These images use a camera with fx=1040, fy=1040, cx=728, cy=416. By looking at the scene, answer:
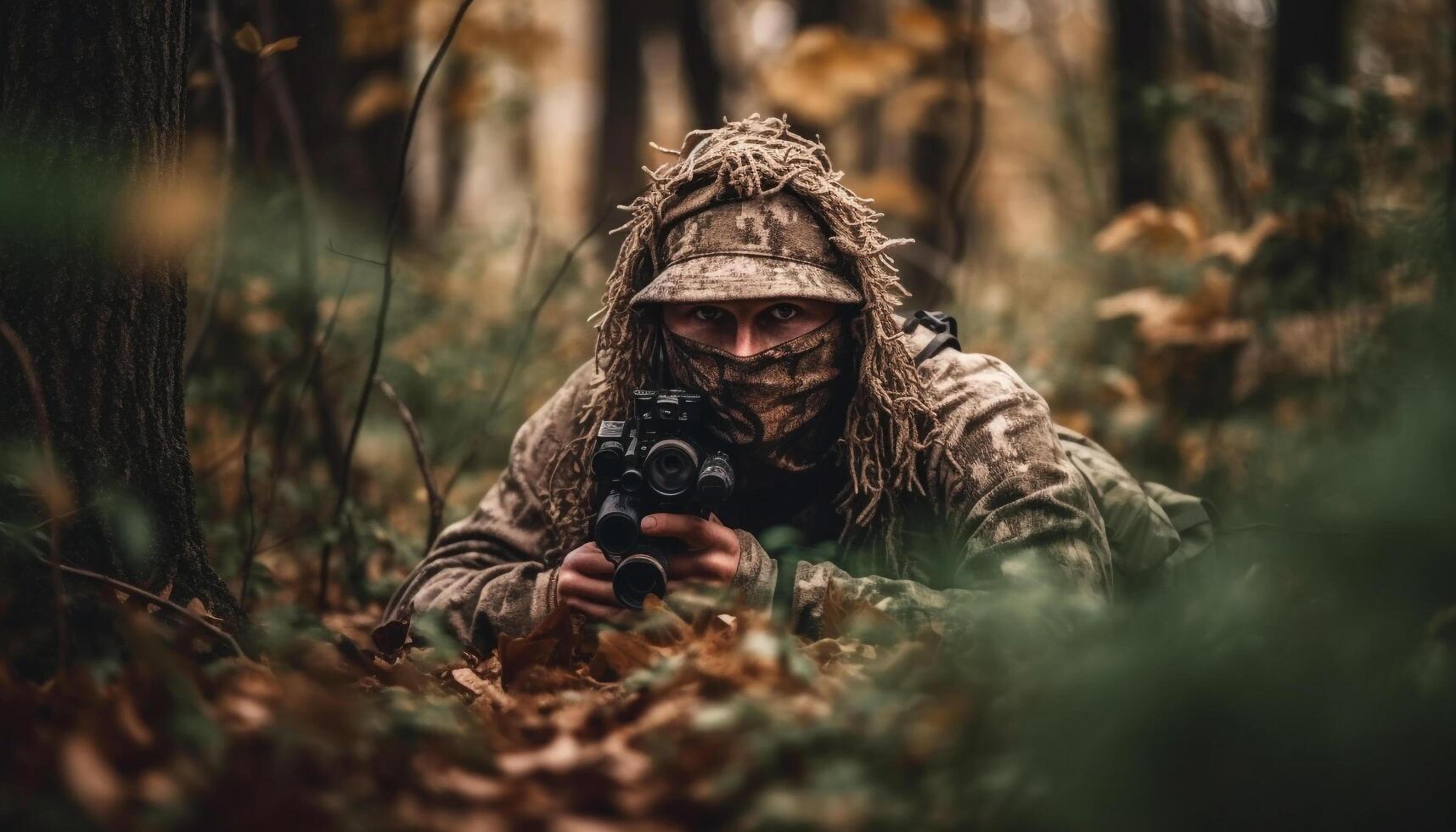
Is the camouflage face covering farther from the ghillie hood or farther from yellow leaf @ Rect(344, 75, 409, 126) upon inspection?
yellow leaf @ Rect(344, 75, 409, 126)

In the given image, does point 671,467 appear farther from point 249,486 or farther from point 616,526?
→ point 249,486

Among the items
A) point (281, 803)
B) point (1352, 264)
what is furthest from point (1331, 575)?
point (1352, 264)

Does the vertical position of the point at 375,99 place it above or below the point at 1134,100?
below

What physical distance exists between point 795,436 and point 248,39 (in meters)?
1.90

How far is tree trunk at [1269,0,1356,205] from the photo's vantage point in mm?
4559

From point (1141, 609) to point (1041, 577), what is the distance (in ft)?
1.81

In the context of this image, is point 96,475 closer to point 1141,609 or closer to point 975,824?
point 975,824

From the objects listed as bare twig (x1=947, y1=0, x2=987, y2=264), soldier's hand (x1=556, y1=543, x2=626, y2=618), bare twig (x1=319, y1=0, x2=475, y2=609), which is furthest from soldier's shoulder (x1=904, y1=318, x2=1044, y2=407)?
bare twig (x1=947, y1=0, x2=987, y2=264)

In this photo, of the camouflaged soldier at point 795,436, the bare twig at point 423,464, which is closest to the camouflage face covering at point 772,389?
the camouflaged soldier at point 795,436

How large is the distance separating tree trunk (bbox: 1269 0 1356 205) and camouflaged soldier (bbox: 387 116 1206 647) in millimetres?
2467

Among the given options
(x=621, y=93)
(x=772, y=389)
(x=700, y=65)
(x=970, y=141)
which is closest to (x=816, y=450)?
(x=772, y=389)

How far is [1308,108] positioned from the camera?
4645 millimetres

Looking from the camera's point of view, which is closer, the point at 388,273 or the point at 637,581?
the point at 637,581

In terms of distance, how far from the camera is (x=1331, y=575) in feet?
5.36
